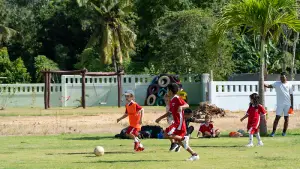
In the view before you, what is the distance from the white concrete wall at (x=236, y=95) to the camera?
33812 mm

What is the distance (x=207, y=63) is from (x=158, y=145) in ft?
80.4

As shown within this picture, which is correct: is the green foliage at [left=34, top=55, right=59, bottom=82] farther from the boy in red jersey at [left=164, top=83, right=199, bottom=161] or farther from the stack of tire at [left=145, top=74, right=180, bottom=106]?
the boy in red jersey at [left=164, top=83, right=199, bottom=161]

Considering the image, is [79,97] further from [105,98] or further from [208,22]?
[208,22]

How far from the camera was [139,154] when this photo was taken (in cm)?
1538

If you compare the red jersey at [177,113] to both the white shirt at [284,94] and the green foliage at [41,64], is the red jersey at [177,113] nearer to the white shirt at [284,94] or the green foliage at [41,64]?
the white shirt at [284,94]

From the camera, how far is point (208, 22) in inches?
1654

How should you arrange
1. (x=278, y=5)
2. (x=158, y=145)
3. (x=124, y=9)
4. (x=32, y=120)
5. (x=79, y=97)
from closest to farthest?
(x=158, y=145) < (x=278, y=5) < (x=32, y=120) < (x=79, y=97) < (x=124, y=9)

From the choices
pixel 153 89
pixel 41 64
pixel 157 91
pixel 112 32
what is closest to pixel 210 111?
pixel 157 91

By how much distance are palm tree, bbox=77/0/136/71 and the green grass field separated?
31.5 m

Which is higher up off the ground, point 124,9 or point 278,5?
point 124,9

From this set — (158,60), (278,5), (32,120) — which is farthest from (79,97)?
(278,5)

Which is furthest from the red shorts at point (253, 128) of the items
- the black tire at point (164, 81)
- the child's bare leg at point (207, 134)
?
the black tire at point (164, 81)

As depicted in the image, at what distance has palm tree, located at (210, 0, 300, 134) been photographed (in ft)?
66.3

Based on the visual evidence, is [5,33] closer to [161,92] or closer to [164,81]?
[161,92]
